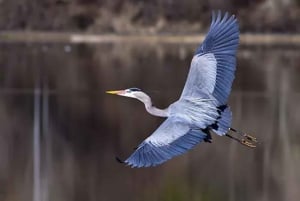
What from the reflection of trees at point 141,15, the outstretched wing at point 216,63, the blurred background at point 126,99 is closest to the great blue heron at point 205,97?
the outstretched wing at point 216,63

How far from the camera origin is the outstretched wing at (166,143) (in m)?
5.08

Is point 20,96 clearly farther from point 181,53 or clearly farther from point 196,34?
point 196,34

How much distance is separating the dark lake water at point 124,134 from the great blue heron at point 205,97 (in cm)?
293

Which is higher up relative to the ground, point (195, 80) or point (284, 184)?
point (195, 80)

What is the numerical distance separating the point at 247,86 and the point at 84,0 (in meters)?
11.2

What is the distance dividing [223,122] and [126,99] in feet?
30.4

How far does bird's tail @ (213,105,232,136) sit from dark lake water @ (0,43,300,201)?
9.62 ft

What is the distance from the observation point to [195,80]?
18.0 ft

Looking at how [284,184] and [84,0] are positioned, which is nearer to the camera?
[284,184]

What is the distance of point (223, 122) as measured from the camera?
543 centimetres

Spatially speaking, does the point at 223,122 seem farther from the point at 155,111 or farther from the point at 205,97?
the point at 155,111

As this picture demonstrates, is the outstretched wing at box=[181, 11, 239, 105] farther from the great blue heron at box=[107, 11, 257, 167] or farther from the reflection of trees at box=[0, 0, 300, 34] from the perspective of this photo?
the reflection of trees at box=[0, 0, 300, 34]

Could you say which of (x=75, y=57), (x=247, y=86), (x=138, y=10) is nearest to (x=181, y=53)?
(x=75, y=57)

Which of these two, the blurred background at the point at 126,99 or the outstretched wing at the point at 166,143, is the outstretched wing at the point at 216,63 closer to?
the outstretched wing at the point at 166,143
